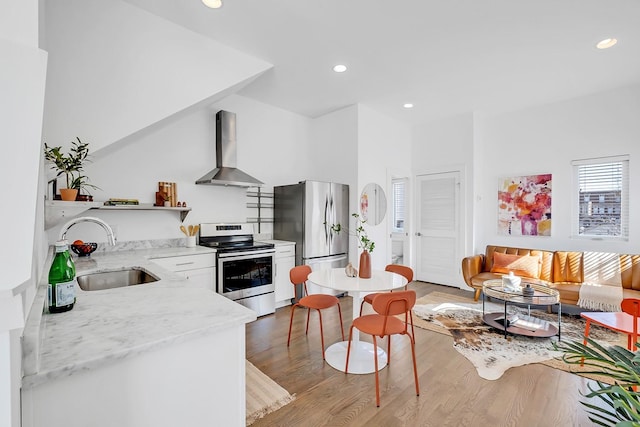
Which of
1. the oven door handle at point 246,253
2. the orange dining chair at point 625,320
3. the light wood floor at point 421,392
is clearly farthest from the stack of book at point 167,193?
the orange dining chair at point 625,320

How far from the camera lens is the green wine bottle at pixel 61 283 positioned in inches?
44.6

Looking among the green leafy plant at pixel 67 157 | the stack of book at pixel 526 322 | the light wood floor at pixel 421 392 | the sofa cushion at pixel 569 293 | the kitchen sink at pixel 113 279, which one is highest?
the green leafy plant at pixel 67 157

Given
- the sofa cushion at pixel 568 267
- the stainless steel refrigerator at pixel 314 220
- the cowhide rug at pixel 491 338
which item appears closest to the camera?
the cowhide rug at pixel 491 338

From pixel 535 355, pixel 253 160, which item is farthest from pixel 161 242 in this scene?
pixel 535 355

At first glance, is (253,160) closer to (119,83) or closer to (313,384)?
(119,83)

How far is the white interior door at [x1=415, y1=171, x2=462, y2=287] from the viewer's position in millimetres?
5012

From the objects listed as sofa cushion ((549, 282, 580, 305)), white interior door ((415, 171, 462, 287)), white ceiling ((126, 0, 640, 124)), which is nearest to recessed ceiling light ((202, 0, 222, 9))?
white ceiling ((126, 0, 640, 124))

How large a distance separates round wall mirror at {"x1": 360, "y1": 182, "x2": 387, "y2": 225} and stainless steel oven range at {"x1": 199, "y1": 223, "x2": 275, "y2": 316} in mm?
1628

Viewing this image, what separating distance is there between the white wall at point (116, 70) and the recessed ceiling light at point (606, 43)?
375 centimetres

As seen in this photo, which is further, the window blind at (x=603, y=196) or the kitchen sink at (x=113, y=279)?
the window blind at (x=603, y=196)

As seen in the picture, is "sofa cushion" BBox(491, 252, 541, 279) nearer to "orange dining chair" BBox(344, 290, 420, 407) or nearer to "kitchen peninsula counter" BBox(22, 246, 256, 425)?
"orange dining chair" BBox(344, 290, 420, 407)

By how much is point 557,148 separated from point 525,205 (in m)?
0.92

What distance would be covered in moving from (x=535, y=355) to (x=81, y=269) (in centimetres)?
379

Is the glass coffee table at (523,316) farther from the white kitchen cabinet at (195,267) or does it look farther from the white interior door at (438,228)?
the white kitchen cabinet at (195,267)
